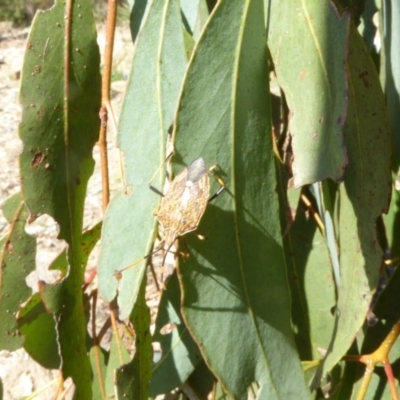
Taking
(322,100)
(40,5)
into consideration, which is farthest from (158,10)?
(40,5)

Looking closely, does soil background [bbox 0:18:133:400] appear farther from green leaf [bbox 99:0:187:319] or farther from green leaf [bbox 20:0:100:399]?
green leaf [bbox 99:0:187:319]

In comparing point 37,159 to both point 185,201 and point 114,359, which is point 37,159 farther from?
point 114,359

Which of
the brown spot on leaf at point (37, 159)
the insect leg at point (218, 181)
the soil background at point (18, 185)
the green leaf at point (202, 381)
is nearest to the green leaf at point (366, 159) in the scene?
the insect leg at point (218, 181)

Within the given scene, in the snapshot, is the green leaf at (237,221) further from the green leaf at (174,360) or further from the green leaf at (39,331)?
the green leaf at (39,331)

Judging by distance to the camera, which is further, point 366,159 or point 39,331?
point 39,331

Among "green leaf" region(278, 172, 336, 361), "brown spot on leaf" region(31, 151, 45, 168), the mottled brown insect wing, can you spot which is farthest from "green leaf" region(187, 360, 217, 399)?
"brown spot on leaf" region(31, 151, 45, 168)

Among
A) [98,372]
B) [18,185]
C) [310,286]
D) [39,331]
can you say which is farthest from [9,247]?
[18,185]
